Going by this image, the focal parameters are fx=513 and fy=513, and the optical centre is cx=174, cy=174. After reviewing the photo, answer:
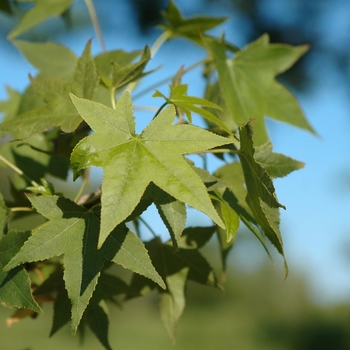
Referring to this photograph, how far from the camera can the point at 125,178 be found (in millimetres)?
488

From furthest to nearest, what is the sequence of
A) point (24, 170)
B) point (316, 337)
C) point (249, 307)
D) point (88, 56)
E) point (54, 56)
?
point (249, 307) < point (316, 337) < point (54, 56) < point (24, 170) < point (88, 56)

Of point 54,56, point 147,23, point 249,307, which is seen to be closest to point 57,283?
point 54,56

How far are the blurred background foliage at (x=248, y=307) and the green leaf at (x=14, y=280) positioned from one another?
12.5ft

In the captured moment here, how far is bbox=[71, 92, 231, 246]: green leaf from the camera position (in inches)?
18.5

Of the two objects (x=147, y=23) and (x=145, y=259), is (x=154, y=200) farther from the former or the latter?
(x=147, y=23)

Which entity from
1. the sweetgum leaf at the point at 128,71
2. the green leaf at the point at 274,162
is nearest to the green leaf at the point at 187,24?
the sweetgum leaf at the point at 128,71

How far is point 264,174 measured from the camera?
54 cm

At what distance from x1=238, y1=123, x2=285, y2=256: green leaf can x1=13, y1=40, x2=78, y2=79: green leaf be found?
0.49 m

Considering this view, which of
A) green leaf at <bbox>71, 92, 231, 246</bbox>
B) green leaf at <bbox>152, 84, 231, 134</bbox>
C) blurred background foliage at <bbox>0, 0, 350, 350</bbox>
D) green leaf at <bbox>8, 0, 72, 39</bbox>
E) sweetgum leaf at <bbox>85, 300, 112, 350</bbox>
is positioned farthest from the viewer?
blurred background foliage at <bbox>0, 0, 350, 350</bbox>

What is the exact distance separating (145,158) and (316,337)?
14.8m

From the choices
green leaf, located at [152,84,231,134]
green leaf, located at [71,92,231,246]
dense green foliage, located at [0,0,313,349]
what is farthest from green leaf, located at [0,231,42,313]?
green leaf, located at [152,84,231,134]

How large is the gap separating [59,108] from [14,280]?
0.74 feet

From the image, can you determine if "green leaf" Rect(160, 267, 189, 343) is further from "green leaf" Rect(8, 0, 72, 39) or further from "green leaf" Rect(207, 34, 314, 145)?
"green leaf" Rect(8, 0, 72, 39)

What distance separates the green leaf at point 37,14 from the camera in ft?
3.23
